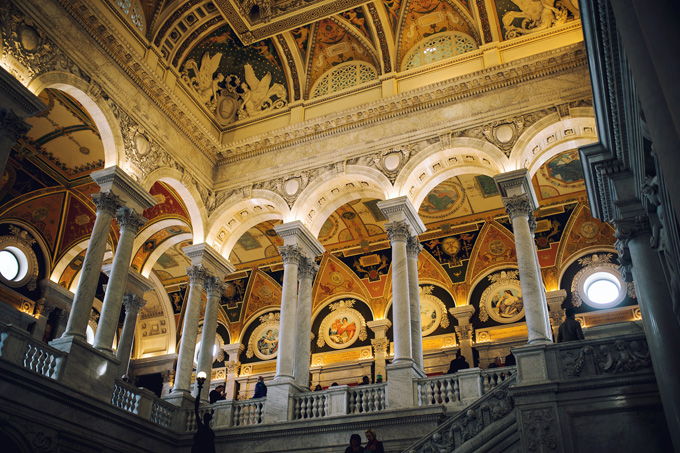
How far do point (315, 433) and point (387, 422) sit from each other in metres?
1.61

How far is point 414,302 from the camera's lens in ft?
47.3

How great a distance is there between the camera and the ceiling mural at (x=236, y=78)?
18094 millimetres

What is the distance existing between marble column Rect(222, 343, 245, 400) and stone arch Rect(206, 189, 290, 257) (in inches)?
238

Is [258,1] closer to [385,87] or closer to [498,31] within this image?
[385,87]

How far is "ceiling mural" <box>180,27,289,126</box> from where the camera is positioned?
18094 mm

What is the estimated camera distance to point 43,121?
16.2 metres

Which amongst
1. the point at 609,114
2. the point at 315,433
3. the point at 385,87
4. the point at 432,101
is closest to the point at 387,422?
the point at 315,433

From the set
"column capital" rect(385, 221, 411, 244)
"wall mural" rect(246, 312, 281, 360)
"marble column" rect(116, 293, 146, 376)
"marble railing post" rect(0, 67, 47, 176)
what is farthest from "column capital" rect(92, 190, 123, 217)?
"wall mural" rect(246, 312, 281, 360)

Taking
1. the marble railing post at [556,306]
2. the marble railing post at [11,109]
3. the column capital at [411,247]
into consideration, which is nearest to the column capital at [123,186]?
the marble railing post at [11,109]

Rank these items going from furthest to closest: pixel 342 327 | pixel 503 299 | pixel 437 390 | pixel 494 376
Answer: pixel 342 327
pixel 503 299
pixel 437 390
pixel 494 376

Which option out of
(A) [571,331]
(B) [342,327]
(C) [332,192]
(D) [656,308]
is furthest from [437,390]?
(B) [342,327]

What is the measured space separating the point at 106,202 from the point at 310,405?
6.42 metres

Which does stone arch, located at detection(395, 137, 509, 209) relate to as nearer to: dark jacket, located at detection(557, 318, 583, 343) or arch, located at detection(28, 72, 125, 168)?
dark jacket, located at detection(557, 318, 583, 343)

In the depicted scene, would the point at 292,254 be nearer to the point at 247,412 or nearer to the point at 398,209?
the point at 398,209
